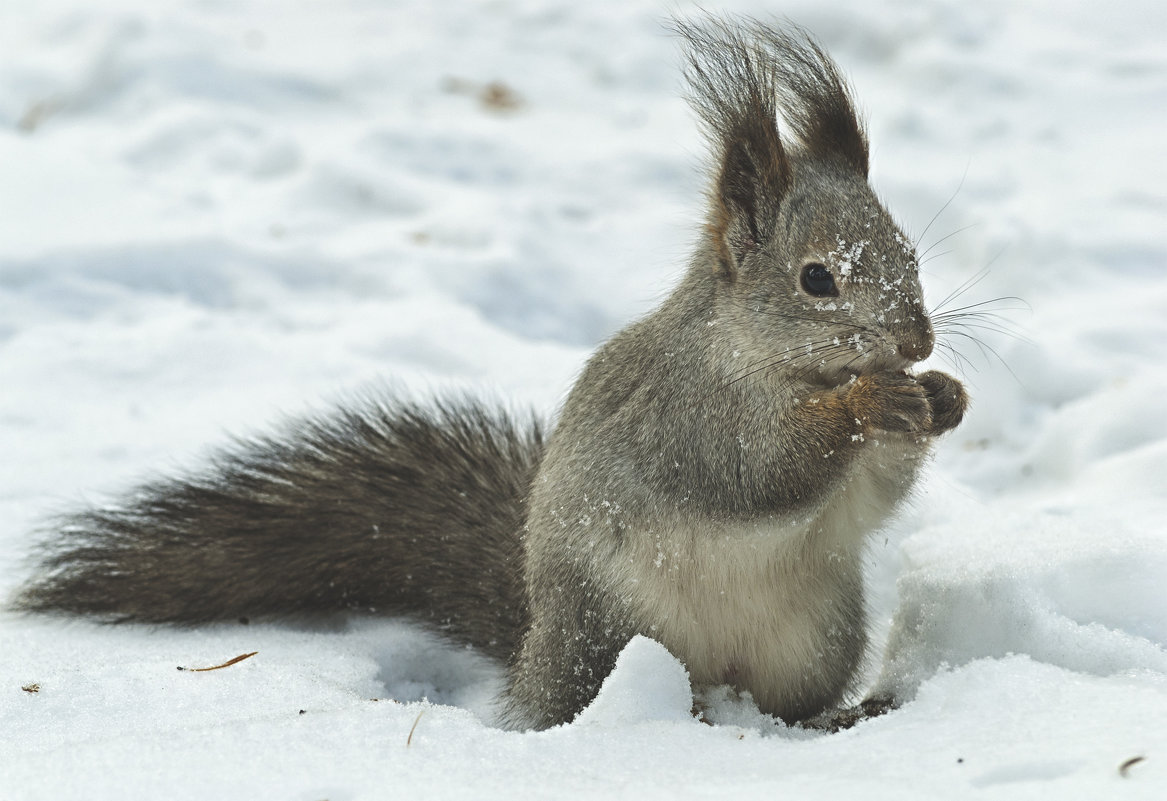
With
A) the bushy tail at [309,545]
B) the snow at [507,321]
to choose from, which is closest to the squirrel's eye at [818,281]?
the snow at [507,321]

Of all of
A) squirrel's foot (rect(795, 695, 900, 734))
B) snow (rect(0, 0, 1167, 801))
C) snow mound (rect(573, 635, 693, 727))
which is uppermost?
snow (rect(0, 0, 1167, 801))

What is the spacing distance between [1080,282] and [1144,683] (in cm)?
203

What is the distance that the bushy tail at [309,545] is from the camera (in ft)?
6.89

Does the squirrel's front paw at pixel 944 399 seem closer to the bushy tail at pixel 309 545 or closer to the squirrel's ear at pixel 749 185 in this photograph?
the squirrel's ear at pixel 749 185

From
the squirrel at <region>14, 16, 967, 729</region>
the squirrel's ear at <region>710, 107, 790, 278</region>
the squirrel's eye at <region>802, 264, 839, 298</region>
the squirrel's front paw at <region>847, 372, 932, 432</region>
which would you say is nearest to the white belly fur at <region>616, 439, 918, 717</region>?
the squirrel at <region>14, 16, 967, 729</region>

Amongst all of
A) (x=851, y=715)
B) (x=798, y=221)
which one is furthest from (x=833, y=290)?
(x=851, y=715)

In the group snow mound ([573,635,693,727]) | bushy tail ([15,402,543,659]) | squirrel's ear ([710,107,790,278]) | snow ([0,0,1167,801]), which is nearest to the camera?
snow ([0,0,1167,801])

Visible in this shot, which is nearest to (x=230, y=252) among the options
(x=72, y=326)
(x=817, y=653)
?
(x=72, y=326)

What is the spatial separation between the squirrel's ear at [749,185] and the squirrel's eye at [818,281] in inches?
4.5

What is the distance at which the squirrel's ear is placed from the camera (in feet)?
6.07

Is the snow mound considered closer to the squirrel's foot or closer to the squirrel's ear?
the squirrel's foot

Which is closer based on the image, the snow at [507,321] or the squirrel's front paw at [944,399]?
the snow at [507,321]

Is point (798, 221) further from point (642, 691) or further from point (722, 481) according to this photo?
point (642, 691)

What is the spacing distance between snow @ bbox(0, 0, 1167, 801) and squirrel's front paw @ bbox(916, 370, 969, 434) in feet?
0.90
